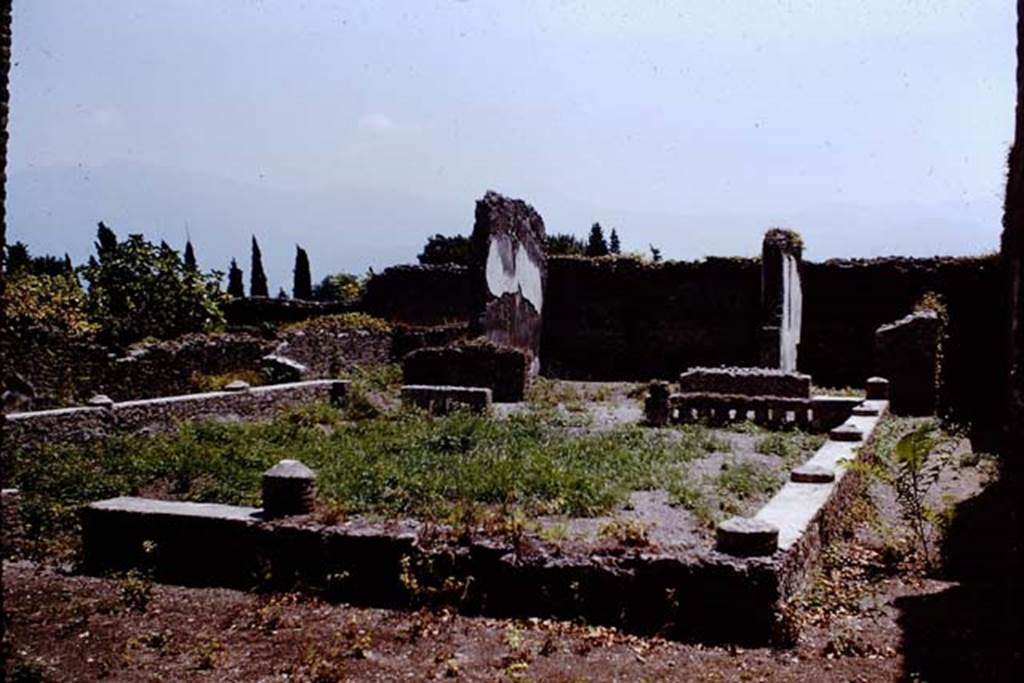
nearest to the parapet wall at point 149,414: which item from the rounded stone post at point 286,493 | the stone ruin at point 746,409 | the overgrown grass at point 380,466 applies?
the overgrown grass at point 380,466

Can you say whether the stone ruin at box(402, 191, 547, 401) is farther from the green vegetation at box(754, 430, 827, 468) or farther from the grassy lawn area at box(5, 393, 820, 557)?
the green vegetation at box(754, 430, 827, 468)

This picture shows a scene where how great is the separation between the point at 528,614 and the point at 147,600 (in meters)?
2.56

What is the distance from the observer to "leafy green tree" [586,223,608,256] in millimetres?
39688

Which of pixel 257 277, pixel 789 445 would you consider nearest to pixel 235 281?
pixel 257 277

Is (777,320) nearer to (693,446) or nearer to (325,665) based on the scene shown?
(693,446)

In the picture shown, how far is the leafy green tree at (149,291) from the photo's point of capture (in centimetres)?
1842

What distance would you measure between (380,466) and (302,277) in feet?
117

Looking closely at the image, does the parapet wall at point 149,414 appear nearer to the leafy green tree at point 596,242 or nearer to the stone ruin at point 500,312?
the stone ruin at point 500,312

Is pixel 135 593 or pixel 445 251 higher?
pixel 445 251

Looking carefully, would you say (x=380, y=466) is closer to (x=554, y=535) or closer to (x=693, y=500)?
(x=693, y=500)

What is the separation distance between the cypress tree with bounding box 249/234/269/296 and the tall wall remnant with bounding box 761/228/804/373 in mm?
28908

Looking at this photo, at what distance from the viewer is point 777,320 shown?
20.0m

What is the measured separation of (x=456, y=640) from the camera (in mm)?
5250

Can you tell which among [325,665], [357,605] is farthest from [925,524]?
[325,665]
